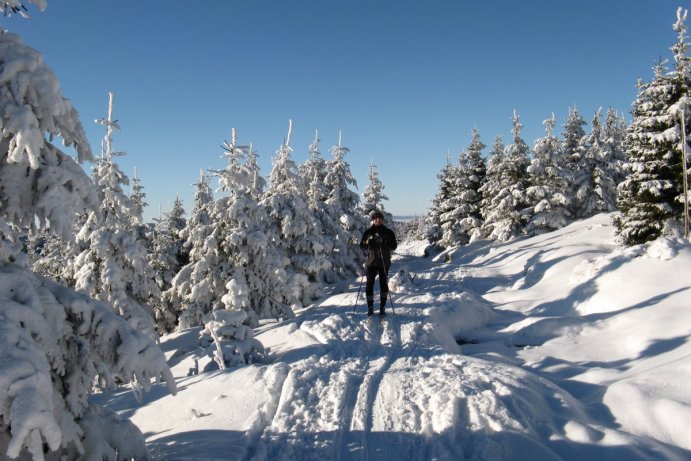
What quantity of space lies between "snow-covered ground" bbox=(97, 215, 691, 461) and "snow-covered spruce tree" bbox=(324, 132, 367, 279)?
658 inches

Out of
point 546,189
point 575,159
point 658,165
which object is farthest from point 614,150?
point 658,165

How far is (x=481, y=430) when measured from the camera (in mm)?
4855

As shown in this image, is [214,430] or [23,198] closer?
[23,198]

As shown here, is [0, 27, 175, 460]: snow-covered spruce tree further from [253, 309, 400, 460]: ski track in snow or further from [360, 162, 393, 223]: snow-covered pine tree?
[360, 162, 393, 223]: snow-covered pine tree

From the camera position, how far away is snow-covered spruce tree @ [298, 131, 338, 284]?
1056 inches

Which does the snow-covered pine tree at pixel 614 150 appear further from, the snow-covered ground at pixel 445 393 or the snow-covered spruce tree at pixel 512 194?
the snow-covered ground at pixel 445 393

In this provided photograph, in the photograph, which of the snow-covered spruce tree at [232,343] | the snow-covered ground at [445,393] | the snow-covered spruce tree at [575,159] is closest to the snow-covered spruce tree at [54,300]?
the snow-covered ground at [445,393]

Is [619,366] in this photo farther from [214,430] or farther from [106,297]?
[106,297]

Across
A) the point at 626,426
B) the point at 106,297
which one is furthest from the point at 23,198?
the point at 106,297

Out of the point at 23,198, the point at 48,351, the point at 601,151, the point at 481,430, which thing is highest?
the point at 601,151

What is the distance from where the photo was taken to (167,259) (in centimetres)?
2712

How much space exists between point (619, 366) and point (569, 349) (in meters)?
1.44

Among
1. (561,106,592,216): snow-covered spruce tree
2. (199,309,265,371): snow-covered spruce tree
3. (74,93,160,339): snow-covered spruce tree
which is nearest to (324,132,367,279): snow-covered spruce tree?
(74,93,160,339): snow-covered spruce tree

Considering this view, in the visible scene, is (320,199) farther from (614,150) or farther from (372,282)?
(614,150)
